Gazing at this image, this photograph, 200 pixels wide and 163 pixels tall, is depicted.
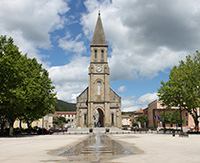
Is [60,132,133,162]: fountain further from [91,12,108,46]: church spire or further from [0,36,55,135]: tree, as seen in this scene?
[91,12,108,46]: church spire

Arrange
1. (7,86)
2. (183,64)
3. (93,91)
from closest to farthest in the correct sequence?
(7,86)
(183,64)
(93,91)

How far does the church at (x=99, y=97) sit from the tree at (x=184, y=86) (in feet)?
97.8

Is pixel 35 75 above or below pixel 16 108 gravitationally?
above

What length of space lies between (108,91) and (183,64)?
30.9 m

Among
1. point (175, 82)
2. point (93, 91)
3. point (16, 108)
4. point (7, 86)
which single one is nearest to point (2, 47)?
point (7, 86)

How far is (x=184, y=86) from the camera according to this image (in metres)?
34.3

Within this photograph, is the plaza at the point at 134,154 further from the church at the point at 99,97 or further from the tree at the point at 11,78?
the church at the point at 99,97

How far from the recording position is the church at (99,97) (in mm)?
63641

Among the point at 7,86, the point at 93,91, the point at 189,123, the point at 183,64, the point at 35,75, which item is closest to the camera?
the point at 7,86

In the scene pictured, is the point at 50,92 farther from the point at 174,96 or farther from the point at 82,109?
the point at 82,109

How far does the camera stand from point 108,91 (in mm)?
64938

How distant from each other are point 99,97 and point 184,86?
3357 cm

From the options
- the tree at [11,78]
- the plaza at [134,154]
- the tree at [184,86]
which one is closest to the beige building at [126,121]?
the tree at [184,86]

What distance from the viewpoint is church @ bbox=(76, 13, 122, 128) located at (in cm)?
6364
